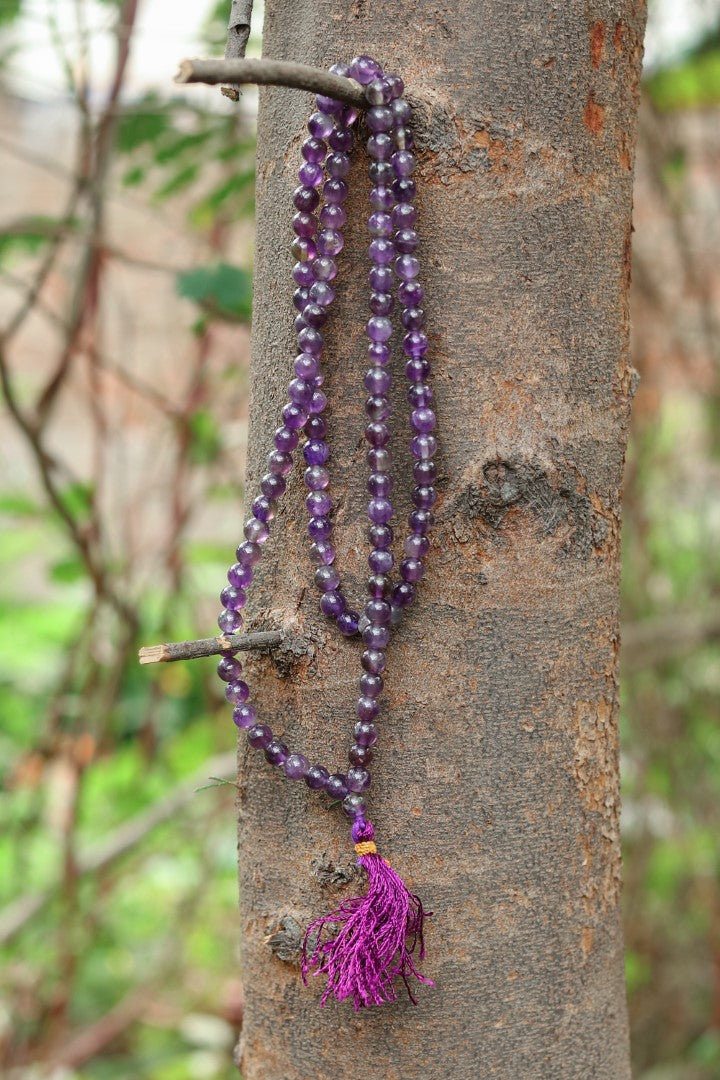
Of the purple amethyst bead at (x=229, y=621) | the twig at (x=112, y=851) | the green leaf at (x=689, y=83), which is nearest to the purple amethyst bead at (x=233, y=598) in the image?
the purple amethyst bead at (x=229, y=621)

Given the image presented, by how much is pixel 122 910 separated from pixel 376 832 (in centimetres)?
212

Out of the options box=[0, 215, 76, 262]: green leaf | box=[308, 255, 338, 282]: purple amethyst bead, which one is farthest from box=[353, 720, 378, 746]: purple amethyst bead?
box=[0, 215, 76, 262]: green leaf

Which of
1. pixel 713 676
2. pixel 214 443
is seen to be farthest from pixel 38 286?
pixel 713 676

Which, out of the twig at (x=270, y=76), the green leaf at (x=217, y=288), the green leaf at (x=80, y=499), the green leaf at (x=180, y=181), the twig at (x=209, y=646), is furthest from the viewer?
the green leaf at (x=80, y=499)

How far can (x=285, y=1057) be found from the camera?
0.67m

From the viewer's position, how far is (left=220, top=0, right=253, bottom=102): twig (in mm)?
590

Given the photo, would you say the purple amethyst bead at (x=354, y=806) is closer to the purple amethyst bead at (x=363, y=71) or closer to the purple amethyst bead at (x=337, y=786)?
the purple amethyst bead at (x=337, y=786)

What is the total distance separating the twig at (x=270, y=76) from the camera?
478 mm

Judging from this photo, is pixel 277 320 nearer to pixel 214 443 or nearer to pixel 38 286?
pixel 38 286

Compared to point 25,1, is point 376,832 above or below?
below

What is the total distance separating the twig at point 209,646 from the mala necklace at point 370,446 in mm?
41

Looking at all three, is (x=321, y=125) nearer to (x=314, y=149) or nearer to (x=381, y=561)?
(x=314, y=149)

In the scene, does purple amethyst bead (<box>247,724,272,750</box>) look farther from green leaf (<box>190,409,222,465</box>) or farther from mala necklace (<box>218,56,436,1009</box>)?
green leaf (<box>190,409,222,465</box>)

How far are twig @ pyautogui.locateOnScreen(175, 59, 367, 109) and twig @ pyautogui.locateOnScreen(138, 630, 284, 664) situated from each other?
286mm
